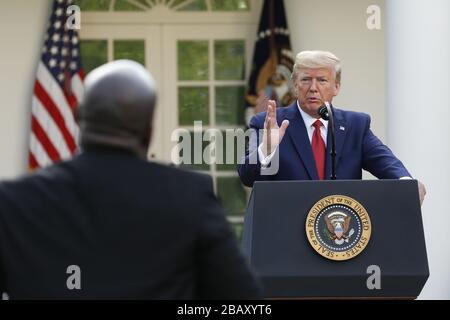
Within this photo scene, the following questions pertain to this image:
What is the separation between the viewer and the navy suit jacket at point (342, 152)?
5094 millimetres

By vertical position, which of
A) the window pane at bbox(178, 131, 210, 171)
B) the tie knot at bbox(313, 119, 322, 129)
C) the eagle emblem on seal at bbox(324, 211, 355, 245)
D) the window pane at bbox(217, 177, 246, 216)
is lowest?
the window pane at bbox(217, 177, 246, 216)

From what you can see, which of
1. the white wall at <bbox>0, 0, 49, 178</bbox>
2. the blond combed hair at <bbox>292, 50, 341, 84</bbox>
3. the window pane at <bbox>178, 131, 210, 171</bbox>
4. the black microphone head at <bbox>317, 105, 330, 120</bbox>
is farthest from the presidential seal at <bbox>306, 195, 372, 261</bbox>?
the white wall at <bbox>0, 0, 49, 178</bbox>

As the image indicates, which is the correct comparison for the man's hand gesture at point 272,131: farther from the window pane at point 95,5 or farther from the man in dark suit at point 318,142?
the window pane at point 95,5

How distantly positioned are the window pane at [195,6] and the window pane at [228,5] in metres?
0.08

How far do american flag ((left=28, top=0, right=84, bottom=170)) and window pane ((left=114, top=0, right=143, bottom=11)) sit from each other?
420 mm

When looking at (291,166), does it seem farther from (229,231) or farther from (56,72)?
(56,72)

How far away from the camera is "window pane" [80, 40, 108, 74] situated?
10.2 m

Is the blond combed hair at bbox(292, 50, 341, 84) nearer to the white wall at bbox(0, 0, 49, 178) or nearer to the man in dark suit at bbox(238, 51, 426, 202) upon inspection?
the man in dark suit at bbox(238, 51, 426, 202)

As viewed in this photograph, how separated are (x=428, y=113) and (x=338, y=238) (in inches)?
136

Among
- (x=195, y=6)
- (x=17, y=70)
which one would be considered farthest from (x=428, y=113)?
(x=17, y=70)

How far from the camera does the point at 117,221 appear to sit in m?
2.51

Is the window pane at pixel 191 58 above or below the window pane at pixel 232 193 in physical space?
above

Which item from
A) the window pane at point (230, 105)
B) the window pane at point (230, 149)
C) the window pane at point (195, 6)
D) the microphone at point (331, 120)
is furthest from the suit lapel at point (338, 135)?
the window pane at point (195, 6)
